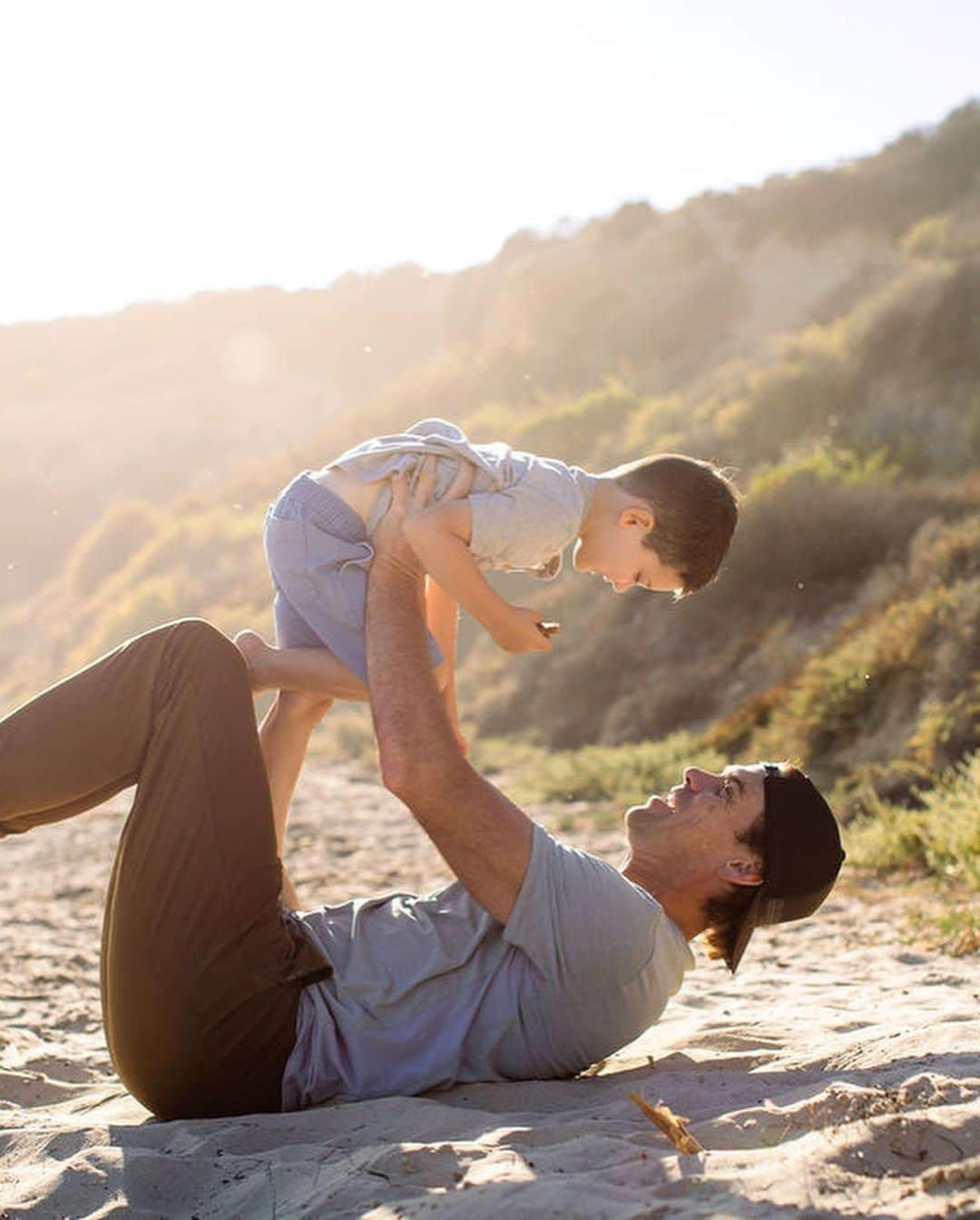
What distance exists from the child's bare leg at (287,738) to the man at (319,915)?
0.58 m

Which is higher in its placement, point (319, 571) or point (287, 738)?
point (319, 571)

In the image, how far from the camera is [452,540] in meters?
3.76

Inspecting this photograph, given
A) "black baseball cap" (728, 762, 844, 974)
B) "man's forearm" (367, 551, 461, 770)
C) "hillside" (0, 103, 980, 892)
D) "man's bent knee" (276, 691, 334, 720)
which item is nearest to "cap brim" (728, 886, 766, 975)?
"black baseball cap" (728, 762, 844, 974)

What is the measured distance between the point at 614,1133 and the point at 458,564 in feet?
4.89

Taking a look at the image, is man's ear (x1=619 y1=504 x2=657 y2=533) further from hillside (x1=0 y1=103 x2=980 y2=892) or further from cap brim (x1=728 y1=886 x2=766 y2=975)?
hillside (x1=0 y1=103 x2=980 y2=892)

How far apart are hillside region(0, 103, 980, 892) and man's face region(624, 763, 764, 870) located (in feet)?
16.4

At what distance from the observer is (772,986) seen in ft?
16.0

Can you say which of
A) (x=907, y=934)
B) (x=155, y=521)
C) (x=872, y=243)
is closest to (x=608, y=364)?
(x=872, y=243)

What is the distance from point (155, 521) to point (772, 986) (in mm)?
28925

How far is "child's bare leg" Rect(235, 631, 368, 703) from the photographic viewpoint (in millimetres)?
3768

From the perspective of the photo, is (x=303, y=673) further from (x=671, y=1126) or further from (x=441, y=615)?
(x=671, y=1126)

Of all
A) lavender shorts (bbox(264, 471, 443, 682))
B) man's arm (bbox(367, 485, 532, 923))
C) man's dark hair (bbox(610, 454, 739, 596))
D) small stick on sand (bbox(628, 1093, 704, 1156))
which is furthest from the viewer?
man's dark hair (bbox(610, 454, 739, 596))

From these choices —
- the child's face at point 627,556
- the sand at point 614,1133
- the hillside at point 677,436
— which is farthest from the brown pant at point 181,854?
the hillside at point 677,436

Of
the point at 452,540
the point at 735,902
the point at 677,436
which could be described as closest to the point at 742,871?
the point at 735,902
